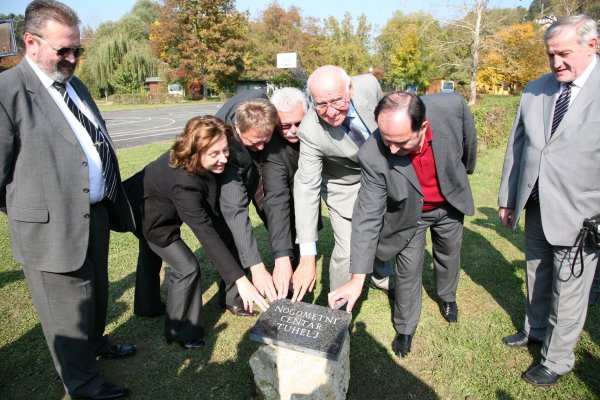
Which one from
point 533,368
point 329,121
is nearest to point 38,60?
point 329,121

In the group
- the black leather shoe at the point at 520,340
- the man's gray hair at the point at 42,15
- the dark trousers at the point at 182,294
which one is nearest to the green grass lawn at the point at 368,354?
the black leather shoe at the point at 520,340

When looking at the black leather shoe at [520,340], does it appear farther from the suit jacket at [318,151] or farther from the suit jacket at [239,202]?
the suit jacket at [239,202]

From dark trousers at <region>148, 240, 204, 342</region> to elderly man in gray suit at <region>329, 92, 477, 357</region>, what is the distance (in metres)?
1.15

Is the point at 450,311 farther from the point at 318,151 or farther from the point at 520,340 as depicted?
the point at 318,151

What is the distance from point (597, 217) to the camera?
243 cm

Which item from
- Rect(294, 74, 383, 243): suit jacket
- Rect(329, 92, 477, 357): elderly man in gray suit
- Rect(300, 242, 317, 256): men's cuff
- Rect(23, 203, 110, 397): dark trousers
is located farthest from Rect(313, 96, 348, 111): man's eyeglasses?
Rect(23, 203, 110, 397): dark trousers

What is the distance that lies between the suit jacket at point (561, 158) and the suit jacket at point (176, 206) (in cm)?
198

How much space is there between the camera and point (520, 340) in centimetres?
316

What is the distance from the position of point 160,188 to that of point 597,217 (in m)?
2.77

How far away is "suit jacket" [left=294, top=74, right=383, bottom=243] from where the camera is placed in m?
2.99

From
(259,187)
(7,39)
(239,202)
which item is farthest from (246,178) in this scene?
(7,39)

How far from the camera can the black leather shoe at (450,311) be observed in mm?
3529

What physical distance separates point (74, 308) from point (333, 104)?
6.73 ft

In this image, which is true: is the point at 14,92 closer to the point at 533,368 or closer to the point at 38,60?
the point at 38,60
